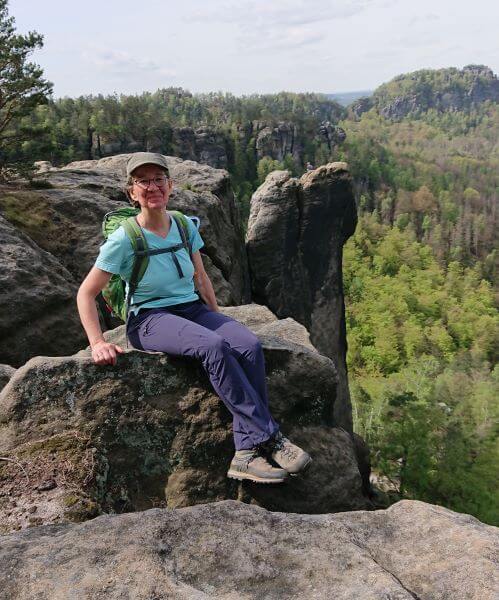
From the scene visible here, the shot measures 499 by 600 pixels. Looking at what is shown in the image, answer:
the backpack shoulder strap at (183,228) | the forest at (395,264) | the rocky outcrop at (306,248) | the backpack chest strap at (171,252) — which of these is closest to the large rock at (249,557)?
the backpack chest strap at (171,252)

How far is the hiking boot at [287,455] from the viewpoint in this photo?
194 inches

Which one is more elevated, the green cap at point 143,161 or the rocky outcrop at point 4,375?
the green cap at point 143,161

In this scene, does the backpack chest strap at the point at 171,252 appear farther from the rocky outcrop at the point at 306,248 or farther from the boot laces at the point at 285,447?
the rocky outcrop at the point at 306,248

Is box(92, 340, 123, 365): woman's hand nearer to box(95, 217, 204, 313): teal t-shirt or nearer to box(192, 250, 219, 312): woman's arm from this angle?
box(95, 217, 204, 313): teal t-shirt

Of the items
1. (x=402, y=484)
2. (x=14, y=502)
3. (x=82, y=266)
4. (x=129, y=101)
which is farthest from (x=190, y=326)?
(x=129, y=101)

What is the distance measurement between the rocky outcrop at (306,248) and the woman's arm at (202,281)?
15.3 m

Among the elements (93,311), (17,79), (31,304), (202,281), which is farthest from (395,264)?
(93,311)

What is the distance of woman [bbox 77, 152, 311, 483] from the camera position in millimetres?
4980

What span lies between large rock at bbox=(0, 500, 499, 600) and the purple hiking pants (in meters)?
1.04

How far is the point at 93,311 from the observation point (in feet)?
16.6

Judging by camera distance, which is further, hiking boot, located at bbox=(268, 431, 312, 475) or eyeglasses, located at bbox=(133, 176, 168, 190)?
eyeglasses, located at bbox=(133, 176, 168, 190)

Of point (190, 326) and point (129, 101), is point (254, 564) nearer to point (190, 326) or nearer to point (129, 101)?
point (190, 326)

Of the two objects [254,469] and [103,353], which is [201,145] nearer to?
[103,353]

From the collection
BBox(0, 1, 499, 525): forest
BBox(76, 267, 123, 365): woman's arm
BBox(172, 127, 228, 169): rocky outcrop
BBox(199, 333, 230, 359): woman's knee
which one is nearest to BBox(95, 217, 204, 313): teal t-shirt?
BBox(76, 267, 123, 365): woman's arm
